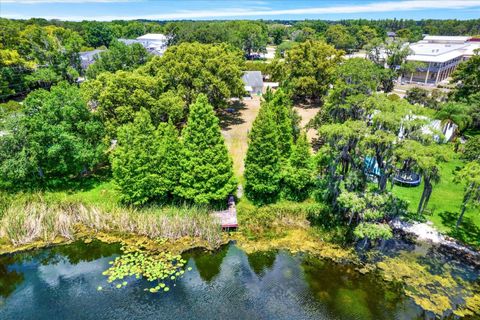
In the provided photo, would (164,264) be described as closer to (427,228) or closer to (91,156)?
(91,156)

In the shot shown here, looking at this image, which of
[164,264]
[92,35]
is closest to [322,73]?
[164,264]

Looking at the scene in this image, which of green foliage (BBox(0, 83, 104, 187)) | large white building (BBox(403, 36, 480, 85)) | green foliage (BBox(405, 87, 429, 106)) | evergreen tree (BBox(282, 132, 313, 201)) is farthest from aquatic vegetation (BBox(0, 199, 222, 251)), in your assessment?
large white building (BBox(403, 36, 480, 85))

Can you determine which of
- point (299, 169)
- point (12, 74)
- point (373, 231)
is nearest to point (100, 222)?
point (299, 169)

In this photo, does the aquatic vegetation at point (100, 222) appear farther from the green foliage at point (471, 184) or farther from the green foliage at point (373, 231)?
the green foliage at point (471, 184)

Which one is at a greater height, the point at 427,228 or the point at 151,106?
the point at 151,106

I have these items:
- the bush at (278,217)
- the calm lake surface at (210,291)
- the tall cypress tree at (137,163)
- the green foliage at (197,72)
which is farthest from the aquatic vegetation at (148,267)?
the green foliage at (197,72)

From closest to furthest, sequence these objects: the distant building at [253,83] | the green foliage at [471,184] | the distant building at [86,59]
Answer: the green foliage at [471,184] → the distant building at [253,83] → the distant building at [86,59]

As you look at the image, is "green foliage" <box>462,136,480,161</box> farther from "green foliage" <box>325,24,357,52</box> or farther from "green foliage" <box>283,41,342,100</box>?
"green foliage" <box>325,24,357,52</box>
